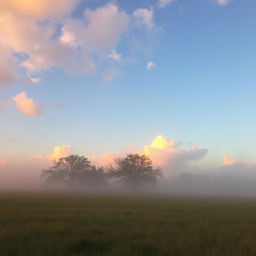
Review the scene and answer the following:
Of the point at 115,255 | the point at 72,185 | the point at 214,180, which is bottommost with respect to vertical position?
the point at 115,255

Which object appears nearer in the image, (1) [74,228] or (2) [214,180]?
(1) [74,228]

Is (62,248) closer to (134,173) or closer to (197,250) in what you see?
(197,250)

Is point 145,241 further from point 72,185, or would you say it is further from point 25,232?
point 72,185

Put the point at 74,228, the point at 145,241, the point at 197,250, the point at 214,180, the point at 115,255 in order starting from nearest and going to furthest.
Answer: the point at 115,255 < the point at 197,250 < the point at 145,241 < the point at 74,228 < the point at 214,180

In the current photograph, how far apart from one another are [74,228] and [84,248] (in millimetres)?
3860

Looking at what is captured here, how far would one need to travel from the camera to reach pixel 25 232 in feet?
40.3

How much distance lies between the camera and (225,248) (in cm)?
1044

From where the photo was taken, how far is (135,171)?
9094 cm

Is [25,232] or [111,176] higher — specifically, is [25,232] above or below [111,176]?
below

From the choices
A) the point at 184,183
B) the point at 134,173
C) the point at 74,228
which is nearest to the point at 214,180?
the point at 184,183

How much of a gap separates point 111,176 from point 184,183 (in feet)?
271

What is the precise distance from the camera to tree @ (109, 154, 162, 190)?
9106cm

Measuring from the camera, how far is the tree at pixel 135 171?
91062mm

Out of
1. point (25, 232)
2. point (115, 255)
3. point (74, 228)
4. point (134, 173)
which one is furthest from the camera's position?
point (134, 173)
